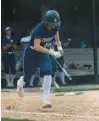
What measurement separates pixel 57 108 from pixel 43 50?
1.10 metres

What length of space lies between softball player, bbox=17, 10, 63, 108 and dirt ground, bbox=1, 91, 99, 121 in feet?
1.15

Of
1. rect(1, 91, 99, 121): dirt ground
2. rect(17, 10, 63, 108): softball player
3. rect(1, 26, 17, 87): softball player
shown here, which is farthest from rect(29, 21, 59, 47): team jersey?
rect(1, 26, 17, 87): softball player

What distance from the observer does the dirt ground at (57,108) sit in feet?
22.2

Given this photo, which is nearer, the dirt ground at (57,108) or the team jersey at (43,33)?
the dirt ground at (57,108)

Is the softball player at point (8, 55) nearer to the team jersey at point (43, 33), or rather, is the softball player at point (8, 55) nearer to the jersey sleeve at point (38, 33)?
the team jersey at point (43, 33)

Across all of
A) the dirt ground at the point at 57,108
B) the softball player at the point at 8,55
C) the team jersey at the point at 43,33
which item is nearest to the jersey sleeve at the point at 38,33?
the team jersey at the point at 43,33

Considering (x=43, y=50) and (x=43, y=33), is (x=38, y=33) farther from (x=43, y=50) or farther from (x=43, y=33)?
(x=43, y=50)

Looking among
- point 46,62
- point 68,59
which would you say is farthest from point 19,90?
point 68,59

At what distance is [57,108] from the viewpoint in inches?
301

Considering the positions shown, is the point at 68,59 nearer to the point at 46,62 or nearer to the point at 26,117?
the point at 46,62

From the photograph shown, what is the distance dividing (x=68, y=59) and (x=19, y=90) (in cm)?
597

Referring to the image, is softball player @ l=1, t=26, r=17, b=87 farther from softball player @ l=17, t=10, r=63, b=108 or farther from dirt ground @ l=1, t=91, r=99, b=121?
softball player @ l=17, t=10, r=63, b=108

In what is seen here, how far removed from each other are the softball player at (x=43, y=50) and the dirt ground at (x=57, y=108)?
351mm

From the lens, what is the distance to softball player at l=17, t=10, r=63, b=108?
290 inches
